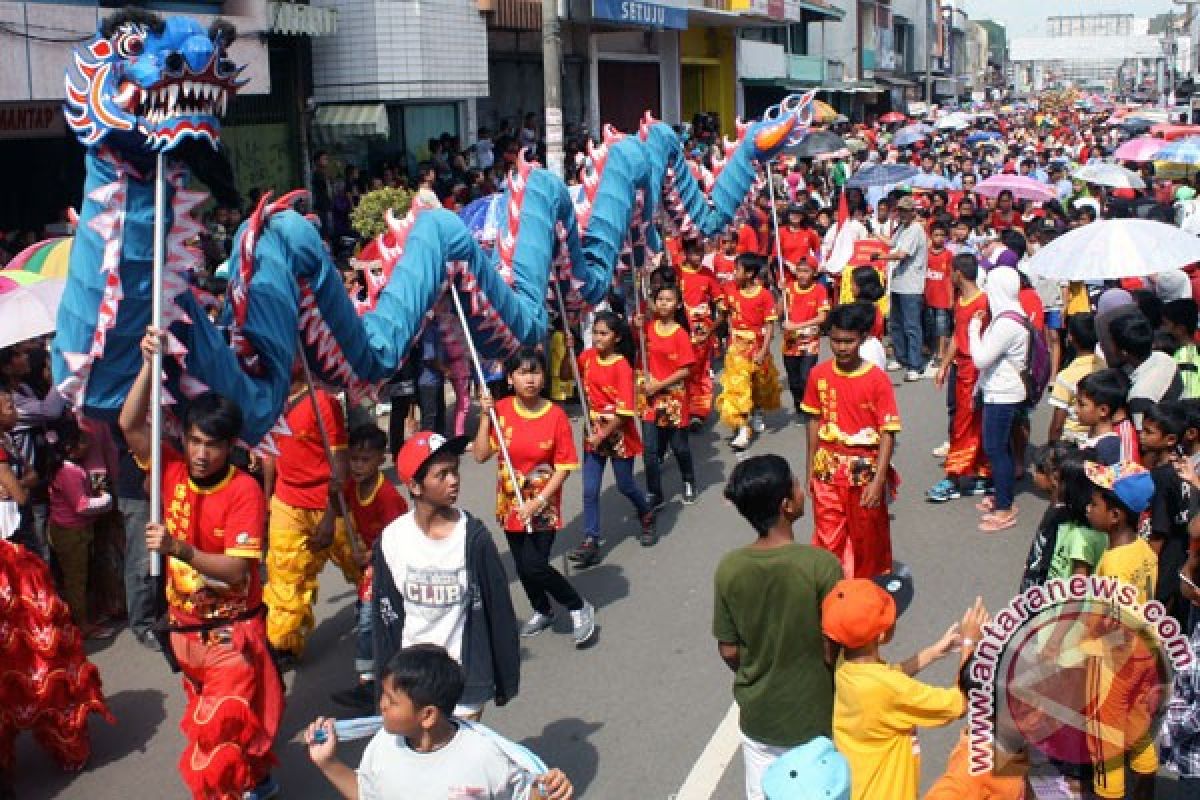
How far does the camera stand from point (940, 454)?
9180 mm

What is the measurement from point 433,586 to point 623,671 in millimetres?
1798

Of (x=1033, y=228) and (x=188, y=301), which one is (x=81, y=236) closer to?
(x=188, y=301)

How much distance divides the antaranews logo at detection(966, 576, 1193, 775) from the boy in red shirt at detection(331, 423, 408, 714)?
293cm

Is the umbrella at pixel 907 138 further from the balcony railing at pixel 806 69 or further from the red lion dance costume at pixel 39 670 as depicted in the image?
the red lion dance costume at pixel 39 670

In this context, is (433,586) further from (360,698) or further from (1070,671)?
(1070,671)

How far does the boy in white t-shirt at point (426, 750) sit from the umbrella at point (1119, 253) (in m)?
5.40

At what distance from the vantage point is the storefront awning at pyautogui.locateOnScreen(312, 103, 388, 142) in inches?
A: 624

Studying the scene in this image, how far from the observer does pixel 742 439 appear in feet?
31.4

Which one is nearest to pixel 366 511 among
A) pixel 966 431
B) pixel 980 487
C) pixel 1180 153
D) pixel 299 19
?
pixel 966 431

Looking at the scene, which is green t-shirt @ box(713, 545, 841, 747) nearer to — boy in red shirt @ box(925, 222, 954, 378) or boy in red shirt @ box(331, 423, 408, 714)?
boy in red shirt @ box(331, 423, 408, 714)

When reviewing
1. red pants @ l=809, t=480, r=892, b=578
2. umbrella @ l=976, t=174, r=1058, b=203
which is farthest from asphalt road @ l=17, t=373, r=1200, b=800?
umbrella @ l=976, t=174, r=1058, b=203

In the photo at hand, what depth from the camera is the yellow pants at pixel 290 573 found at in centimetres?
587

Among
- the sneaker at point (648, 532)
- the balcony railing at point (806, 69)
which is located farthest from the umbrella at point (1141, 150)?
the balcony railing at point (806, 69)

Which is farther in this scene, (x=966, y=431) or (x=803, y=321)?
(x=803, y=321)
